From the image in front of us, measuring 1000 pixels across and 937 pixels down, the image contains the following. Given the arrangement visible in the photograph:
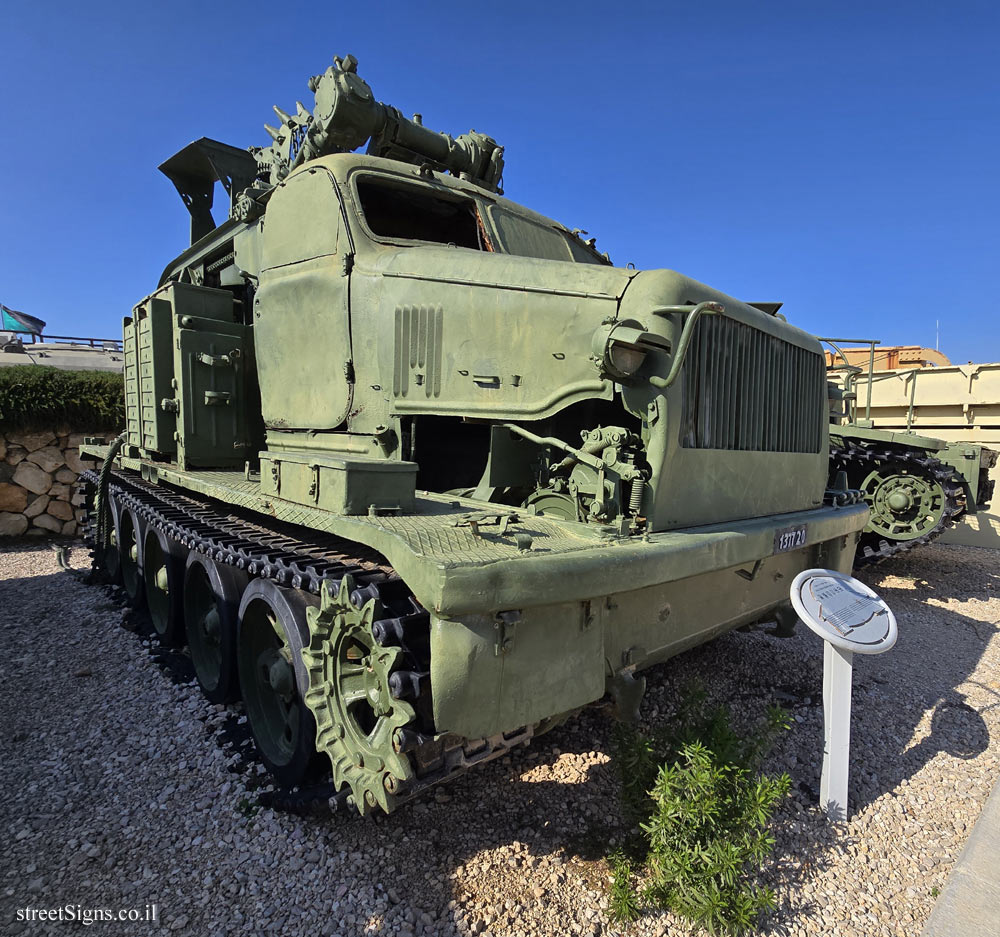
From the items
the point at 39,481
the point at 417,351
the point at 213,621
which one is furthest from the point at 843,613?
the point at 39,481

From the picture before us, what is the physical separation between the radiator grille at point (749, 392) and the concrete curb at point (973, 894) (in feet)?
6.19

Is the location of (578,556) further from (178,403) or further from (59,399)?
(59,399)

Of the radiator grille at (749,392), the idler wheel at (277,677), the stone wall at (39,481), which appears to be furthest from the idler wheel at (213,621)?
the stone wall at (39,481)

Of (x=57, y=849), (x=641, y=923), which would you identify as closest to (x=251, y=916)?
(x=57, y=849)

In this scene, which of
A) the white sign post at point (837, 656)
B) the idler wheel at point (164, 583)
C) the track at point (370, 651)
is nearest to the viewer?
the track at point (370, 651)

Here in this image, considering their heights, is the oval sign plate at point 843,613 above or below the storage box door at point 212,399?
below

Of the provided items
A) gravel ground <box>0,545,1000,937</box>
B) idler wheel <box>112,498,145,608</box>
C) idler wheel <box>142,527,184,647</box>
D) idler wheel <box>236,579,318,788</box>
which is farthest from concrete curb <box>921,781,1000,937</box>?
idler wheel <box>112,498,145,608</box>

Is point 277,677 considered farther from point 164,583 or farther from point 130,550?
point 130,550

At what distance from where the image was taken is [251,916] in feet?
Result: 7.44

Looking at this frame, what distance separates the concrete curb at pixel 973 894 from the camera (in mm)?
2227

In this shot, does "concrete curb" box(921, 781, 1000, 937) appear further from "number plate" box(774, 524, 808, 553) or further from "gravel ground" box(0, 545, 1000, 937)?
"number plate" box(774, 524, 808, 553)

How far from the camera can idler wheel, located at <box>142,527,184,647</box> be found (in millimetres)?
4410

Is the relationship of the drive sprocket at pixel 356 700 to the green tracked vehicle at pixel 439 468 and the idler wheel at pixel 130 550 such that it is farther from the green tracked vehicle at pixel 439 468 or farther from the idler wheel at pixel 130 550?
the idler wheel at pixel 130 550

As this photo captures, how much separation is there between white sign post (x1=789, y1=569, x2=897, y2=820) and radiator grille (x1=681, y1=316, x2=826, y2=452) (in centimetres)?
81
